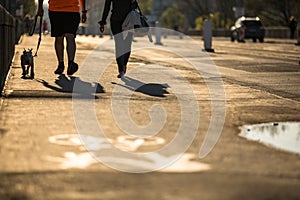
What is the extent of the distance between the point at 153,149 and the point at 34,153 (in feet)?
3.03

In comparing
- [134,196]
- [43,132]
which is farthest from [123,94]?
[134,196]

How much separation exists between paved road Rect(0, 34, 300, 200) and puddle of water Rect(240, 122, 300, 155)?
0.45 feet

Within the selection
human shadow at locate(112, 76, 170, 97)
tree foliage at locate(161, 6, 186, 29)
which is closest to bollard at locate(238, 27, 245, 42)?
human shadow at locate(112, 76, 170, 97)

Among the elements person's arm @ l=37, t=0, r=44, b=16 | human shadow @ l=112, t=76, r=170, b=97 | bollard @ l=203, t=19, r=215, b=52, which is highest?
person's arm @ l=37, t=0, r=44, b=16

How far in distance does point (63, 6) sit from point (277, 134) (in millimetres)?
7731

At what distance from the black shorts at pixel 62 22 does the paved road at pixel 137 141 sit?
1660 mm

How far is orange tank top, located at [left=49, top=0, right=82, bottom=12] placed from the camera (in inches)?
570

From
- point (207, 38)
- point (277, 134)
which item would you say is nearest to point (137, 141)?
point (277, 134)

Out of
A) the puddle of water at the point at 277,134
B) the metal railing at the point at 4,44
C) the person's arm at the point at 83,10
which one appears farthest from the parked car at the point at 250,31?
the puddle of water at the point at 277,134

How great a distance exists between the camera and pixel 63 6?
1450 centimetres

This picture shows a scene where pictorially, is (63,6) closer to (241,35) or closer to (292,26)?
(241,35)

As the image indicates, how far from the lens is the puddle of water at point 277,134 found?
6.78 meters

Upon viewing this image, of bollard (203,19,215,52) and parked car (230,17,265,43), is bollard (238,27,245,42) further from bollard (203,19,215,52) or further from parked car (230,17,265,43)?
bollard (203,19,215,52)

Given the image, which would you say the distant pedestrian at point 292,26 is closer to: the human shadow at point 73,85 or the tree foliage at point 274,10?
the tree foliage at point 274,10
